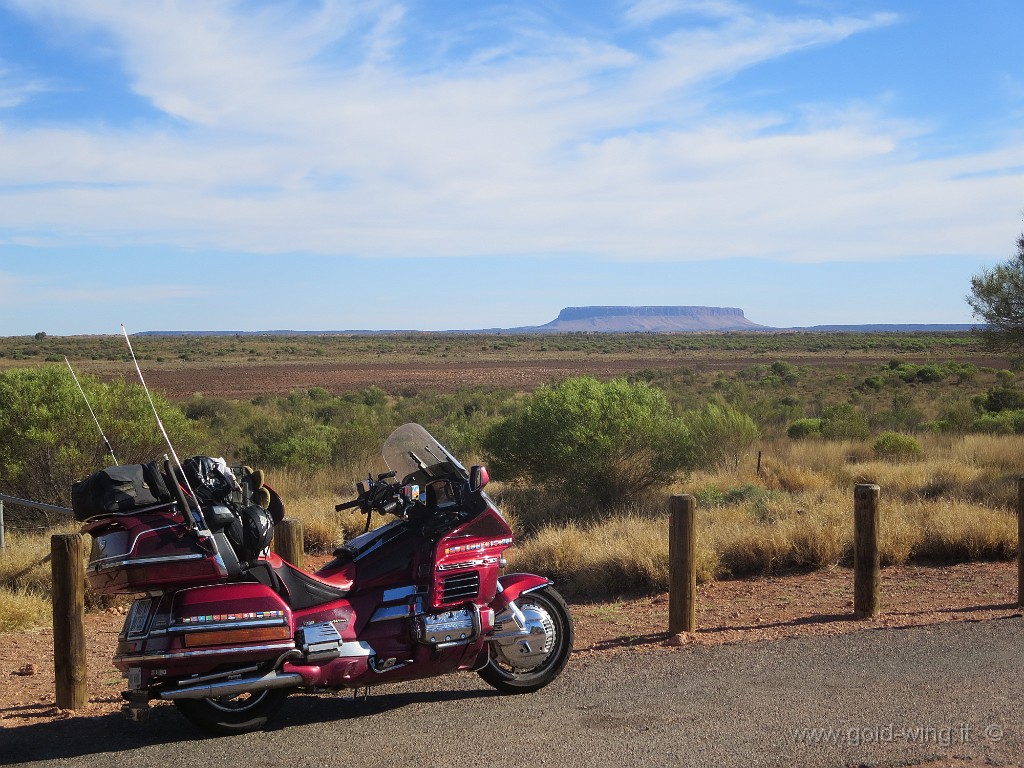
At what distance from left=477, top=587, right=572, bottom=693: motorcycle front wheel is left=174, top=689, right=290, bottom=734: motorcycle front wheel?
127 cm

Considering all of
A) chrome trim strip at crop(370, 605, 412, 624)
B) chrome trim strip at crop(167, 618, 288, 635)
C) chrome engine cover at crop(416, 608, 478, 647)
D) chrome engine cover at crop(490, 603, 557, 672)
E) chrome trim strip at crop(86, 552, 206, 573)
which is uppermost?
chrome trim strip at crop(86, 552, 206, 573)

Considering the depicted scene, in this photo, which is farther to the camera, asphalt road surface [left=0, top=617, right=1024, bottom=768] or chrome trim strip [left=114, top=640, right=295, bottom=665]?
chrome trim strip [left=114, top=640, right=295, bottom=665]

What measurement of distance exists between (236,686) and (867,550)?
495cm

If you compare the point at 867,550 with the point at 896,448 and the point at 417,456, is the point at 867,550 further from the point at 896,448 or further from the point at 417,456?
the point at 896,448

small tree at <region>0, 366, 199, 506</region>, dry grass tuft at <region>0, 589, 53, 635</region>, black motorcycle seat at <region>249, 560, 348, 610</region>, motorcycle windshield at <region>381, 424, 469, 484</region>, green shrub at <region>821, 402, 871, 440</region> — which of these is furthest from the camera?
green shrub at <region>821, 402, 871, 440</region>

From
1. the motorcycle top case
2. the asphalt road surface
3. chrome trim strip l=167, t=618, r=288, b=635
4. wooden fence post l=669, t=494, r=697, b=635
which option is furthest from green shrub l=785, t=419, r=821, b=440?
the motorcycle top case

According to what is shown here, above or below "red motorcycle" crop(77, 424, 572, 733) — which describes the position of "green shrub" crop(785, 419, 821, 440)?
below

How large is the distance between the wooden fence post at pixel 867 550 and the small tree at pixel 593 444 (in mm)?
7382

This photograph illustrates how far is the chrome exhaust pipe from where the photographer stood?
515 cm

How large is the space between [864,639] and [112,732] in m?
4.96

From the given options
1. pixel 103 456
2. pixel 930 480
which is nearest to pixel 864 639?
pixel 930 480

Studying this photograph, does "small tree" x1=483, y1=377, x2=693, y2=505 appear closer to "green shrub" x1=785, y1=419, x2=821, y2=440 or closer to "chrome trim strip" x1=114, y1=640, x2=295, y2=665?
"green shrub" x1=785, y1=419, x2=821, y2=440

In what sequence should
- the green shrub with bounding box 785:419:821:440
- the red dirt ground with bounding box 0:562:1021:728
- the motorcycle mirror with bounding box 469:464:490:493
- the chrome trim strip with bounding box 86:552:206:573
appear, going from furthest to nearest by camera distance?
the green shrub with bounding box 785:419:821:440
the red dirt ground with bounding box 0:562:1021:728
the motorcycle mirror with bounding box 469:464:490:493
the chrome trim strip with bounding box 86:552:206:573

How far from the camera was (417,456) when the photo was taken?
632 centimetres
